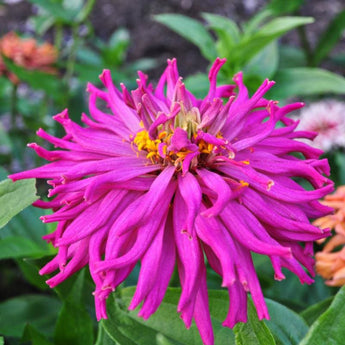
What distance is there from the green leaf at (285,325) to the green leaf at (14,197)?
0.78 feet

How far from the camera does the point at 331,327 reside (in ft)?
1.35

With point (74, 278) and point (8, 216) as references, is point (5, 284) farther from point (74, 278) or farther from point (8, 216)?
point (8, 216)

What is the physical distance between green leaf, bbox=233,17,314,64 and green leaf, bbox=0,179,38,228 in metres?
0.47

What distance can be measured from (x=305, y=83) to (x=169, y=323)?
1.67ft

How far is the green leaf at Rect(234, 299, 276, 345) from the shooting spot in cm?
43

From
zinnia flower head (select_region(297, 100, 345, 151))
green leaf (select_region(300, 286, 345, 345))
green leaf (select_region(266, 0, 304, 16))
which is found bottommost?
zinnia flower head (select_region(297, 100, 345, 151))

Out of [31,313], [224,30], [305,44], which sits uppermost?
[224,30]

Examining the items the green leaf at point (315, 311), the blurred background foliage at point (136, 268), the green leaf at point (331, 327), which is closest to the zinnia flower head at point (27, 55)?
the blurred background foliage at point (136, 268)

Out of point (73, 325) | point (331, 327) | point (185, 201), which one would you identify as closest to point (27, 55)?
point (73, 325)

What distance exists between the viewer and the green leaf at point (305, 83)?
0.87m

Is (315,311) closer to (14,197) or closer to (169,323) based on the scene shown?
(169,323)

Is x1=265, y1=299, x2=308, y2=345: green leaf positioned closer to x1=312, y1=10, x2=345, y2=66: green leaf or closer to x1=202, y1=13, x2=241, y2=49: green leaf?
x1=202, y1=13, x2=241, y2=49: green leaf

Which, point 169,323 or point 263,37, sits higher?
point 263,37

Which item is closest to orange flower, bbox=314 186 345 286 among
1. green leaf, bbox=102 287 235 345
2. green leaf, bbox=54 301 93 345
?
green leaf, bbox=102 287 235 345
